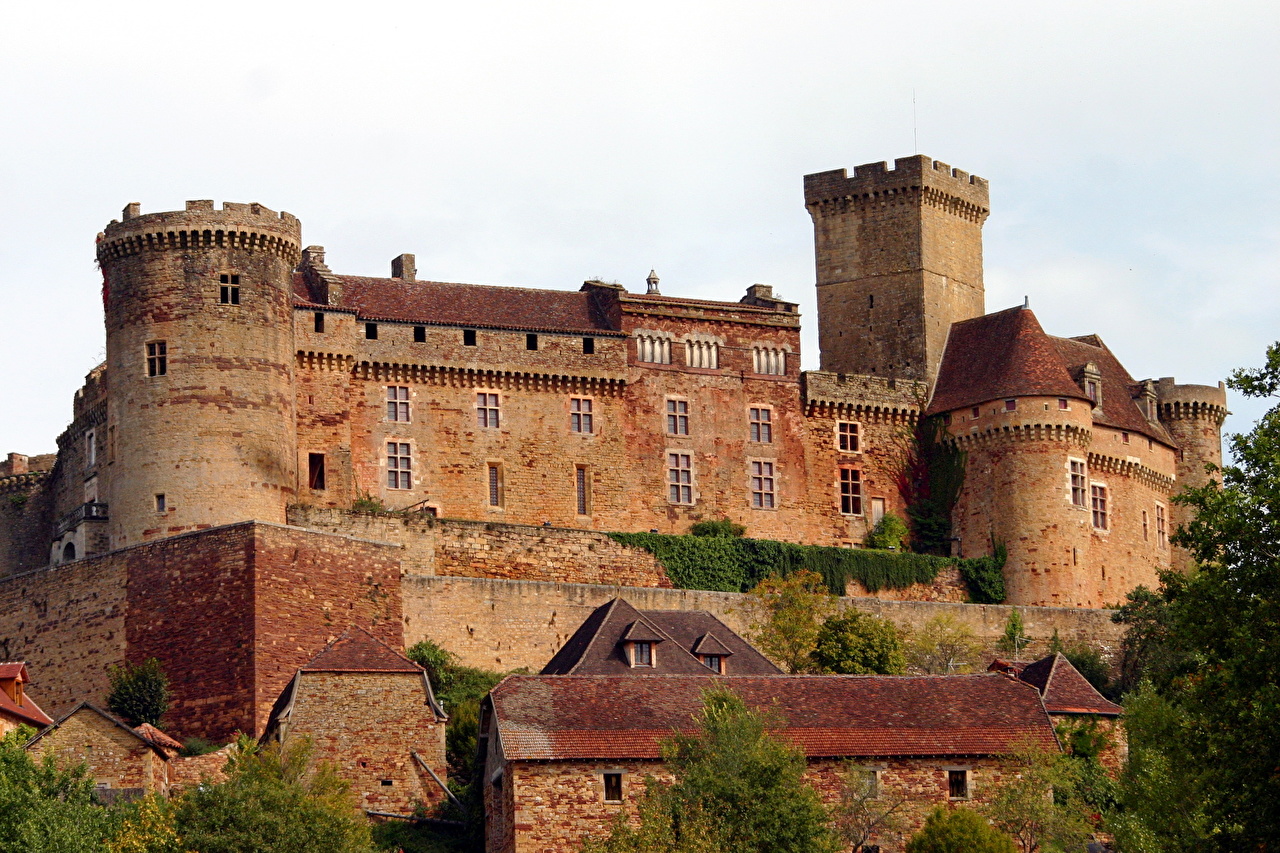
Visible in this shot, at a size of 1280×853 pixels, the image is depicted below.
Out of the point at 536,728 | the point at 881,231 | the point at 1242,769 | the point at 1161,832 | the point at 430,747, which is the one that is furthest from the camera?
the point at 881,231

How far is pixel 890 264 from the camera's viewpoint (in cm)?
7600

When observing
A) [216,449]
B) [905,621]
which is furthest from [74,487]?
[905,621]

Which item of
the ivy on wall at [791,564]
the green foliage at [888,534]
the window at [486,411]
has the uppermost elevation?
the window at [486,411]

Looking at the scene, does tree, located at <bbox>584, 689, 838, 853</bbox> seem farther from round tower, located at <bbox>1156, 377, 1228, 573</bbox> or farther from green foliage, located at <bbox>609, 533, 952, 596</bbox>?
round tower, located at <bbox>1156, 377, 1228, 573</bbox>

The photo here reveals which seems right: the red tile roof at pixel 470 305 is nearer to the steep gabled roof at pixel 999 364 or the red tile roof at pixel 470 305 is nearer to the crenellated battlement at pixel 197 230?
the crenellated battlement at pixel 197 230

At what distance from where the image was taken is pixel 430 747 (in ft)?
169

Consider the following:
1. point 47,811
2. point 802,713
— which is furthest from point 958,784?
point 47,811

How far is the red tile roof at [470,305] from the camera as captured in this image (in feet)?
223

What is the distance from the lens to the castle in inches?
2416

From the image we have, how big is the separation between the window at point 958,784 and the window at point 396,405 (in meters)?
22.4

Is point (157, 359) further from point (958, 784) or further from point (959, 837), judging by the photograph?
point (959, 837)

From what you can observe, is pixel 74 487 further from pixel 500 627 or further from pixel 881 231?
pixel 881 231

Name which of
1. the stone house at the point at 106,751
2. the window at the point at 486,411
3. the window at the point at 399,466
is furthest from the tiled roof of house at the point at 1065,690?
the stone house at the point at 106,751

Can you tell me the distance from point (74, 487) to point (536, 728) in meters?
24.6
